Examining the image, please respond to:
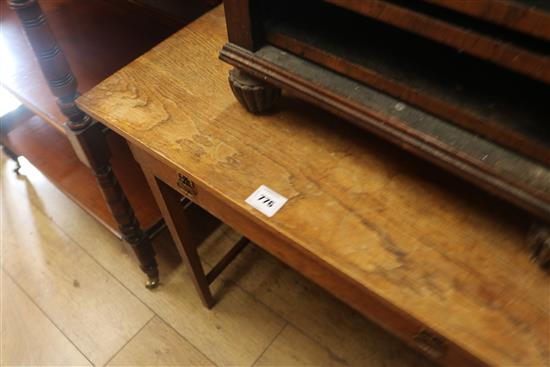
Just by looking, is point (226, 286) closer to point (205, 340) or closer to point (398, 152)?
point (205, 340)

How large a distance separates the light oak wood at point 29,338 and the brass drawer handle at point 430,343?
3.11 ft

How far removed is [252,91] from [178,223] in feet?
1.31

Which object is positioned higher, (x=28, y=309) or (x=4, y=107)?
(x=4, y=107)

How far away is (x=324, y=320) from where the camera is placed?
1.18 meters

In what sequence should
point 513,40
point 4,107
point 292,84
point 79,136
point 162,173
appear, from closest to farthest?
1. point 513,40
2. point 292,84
3. point 162,173
4. point 79,136
5. point 4,107

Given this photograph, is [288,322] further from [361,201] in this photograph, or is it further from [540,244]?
[540,244]

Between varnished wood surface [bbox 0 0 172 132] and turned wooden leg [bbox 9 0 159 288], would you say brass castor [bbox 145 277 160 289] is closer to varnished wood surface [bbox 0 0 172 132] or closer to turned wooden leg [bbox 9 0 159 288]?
turned wooden leg [bbox 9 0 159 288]

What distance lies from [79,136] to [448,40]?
707 mm

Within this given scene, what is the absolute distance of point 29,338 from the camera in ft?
4.00

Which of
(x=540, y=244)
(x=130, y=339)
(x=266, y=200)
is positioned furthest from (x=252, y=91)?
(x=130, y=339)

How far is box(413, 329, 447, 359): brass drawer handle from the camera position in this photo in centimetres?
52

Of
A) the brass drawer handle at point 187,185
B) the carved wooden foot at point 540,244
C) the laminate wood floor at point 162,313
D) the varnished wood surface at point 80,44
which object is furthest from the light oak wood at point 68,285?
the carved wooden foot at point 540,244

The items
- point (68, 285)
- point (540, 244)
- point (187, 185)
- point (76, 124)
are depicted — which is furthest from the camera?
point (68, 285)

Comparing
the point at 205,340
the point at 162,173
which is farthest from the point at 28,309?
the point at 162,173
